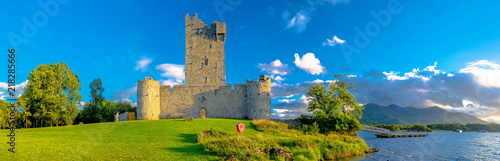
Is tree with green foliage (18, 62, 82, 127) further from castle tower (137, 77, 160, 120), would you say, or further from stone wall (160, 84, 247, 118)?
stone wall (160, 84, 247, 118)

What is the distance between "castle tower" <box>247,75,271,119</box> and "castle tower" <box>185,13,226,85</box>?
12.3 m

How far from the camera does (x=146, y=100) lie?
41156 millimetres

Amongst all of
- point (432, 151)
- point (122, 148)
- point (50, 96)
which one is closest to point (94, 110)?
point (50, 96)

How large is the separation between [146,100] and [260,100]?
676 inches

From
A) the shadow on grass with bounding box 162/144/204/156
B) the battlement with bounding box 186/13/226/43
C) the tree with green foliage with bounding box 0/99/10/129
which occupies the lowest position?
the shadow on grass with bounding box 162/144/204/156

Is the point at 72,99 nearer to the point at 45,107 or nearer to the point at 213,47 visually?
the point at 45,107

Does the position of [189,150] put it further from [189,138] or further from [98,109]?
[98,109]

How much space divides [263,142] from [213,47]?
3318 centimetres

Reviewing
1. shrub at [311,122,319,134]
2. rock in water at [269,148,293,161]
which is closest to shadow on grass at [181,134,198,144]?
rock in water at [269,148,293,161]

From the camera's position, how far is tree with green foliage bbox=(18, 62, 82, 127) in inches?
1517

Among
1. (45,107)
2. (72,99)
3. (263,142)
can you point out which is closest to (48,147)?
(263,142)

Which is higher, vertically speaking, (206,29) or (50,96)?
(206,29)

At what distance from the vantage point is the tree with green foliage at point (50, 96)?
38.5 meters

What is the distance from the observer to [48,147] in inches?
732
